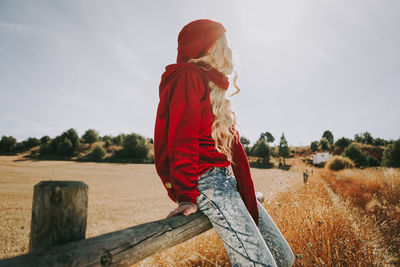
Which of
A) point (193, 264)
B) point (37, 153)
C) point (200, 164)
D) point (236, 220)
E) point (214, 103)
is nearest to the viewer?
point (236, 220)

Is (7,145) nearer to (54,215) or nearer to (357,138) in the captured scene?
(54,215)

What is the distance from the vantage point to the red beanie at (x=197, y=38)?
158 cm

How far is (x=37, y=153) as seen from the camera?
44.0 meters

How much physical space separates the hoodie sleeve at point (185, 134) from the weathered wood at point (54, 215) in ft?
1.85

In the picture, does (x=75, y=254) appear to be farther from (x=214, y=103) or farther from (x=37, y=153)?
(x=37, y=153)

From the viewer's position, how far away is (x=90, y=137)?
171ft

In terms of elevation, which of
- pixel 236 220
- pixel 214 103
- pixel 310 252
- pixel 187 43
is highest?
pixel 187 43

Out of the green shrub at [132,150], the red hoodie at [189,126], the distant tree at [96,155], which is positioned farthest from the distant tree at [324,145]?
the red hoodie at [189,126]

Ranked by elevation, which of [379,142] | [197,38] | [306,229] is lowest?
[306,229]

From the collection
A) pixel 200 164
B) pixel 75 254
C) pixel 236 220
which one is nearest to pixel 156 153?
pixel 200 164

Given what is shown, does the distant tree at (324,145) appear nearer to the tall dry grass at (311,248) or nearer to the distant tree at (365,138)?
the distant tree at (365,138)

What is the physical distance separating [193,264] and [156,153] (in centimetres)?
225

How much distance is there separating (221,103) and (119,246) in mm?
1102

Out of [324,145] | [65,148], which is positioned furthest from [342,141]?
[65,148]
